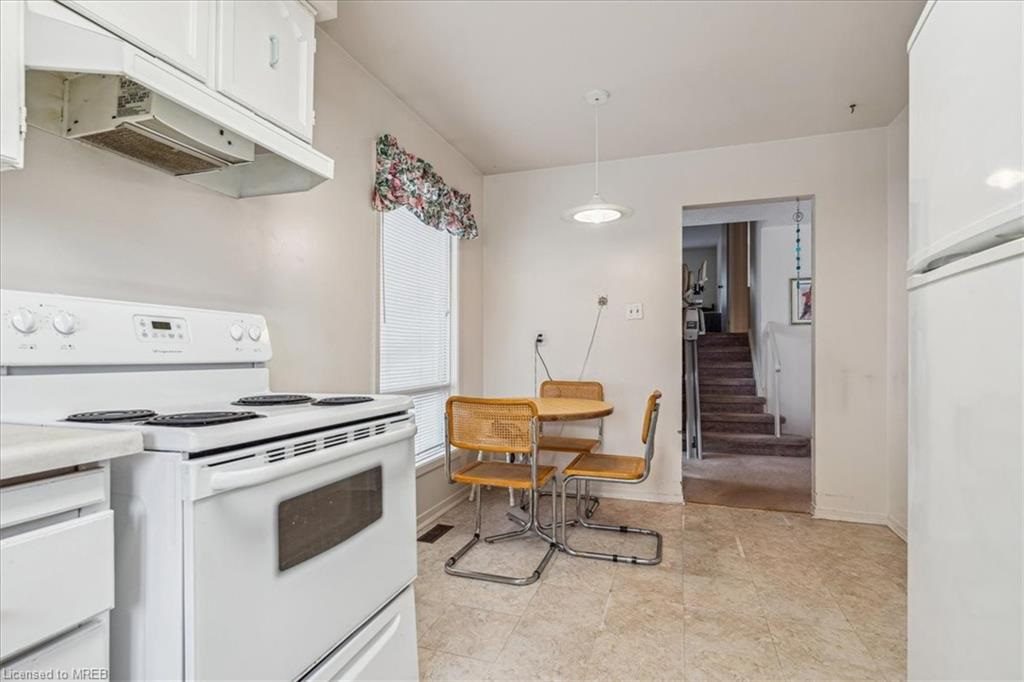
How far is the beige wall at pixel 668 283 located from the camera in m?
3.22

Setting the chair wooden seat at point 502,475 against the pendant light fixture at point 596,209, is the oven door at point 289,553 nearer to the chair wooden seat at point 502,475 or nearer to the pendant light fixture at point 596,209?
the chair wooden seat at point 502,475

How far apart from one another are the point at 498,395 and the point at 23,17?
11.0ft

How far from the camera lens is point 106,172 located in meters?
1.38

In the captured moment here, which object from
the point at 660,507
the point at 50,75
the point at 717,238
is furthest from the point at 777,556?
the point at 717,238

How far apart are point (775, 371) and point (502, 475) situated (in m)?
4.61

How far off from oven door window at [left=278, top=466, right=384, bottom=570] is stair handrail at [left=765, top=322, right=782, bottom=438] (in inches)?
208

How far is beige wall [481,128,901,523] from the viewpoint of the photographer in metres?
3.22

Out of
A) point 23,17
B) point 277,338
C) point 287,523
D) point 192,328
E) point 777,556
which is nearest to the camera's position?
point 23,17

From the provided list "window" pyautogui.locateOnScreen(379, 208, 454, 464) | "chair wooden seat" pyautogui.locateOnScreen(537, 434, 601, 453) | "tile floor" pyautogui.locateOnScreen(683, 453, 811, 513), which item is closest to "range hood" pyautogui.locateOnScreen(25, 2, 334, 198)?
"window" pyautogui.locateOnScreen(379, 208, 454, 464)

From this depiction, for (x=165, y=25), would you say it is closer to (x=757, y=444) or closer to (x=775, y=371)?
(x=757, y=444)

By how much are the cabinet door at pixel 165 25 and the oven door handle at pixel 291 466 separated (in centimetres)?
99

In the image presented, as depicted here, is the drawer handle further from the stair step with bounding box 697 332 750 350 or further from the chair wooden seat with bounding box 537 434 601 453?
the stair step with bounding box 697 332 750 350

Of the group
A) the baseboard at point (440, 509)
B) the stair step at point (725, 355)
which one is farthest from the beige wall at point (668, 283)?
the stair step at point (725, 355)

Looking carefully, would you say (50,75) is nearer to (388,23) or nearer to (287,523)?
(287,523)
